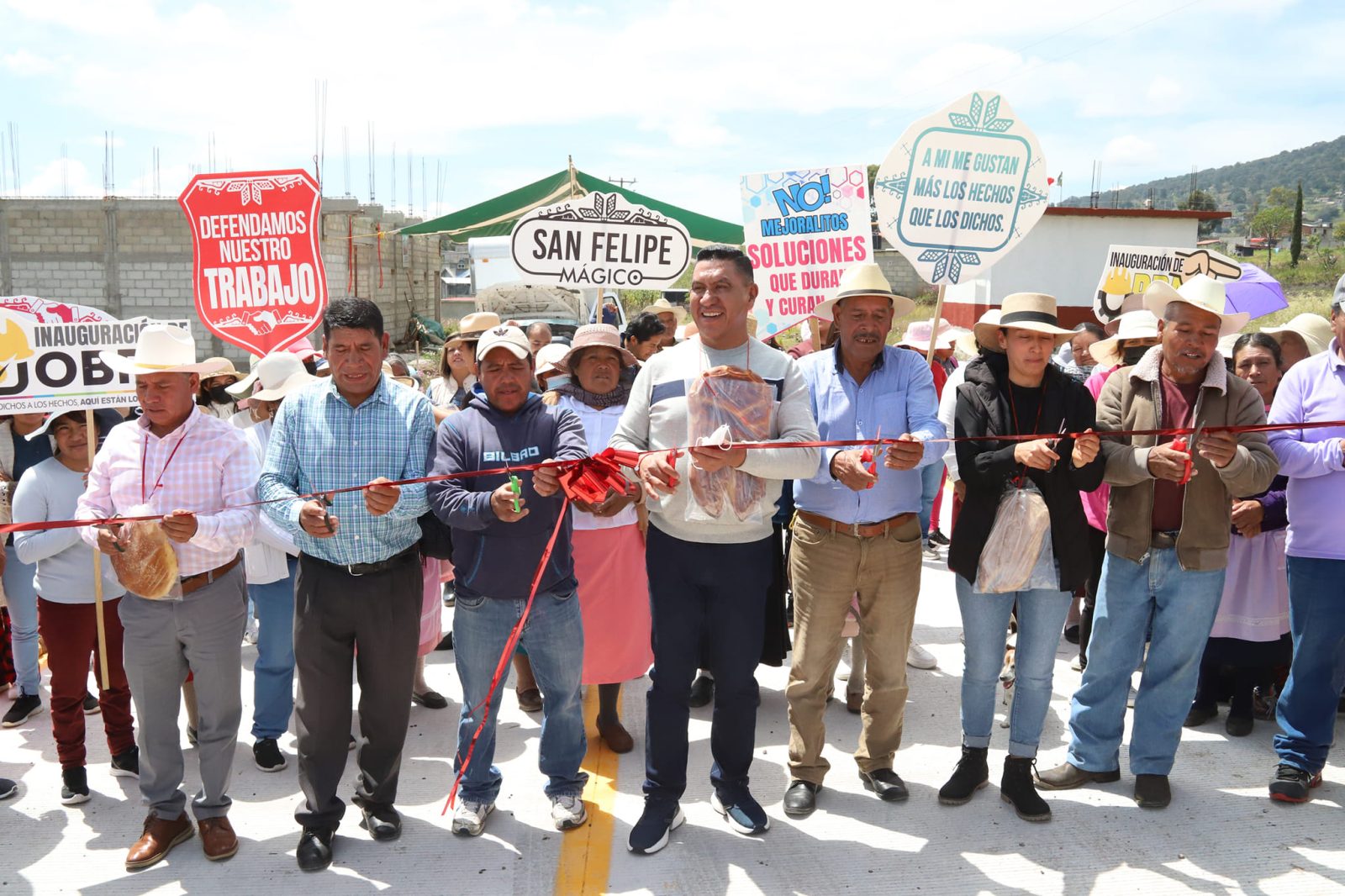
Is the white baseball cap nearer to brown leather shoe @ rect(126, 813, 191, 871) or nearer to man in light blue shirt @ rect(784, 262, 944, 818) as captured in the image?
man in light blue shirt @ rect(784, 262, 944, 818)

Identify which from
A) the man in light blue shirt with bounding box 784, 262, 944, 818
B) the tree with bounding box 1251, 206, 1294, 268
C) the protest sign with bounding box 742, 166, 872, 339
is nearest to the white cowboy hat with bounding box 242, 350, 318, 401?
the man in light blue shirt with bounding box 784, 262, 944, 818

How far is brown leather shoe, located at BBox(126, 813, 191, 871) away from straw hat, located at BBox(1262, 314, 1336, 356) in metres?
6.22

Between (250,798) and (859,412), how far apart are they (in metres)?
3.24

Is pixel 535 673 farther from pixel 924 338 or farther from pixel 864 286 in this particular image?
pixel 924 338

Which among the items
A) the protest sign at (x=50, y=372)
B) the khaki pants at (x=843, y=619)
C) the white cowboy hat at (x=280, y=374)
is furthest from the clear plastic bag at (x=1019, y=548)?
the protest sign at (x=50, y=372)

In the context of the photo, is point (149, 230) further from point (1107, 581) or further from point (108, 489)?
point (1107, 581)

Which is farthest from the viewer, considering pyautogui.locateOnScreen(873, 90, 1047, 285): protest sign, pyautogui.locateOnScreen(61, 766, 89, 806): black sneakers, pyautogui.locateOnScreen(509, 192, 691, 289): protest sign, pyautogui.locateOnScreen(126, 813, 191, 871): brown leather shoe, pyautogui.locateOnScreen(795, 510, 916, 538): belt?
pyautogui.locateOnScreen(509, 192, 691, 289): protest sign

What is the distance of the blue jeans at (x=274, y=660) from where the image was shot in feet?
15.8

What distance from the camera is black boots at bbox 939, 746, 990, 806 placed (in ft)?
13.9

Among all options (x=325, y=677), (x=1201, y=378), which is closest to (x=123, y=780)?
(x=325, y=677)

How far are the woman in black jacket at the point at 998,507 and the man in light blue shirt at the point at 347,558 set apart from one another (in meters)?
2.32

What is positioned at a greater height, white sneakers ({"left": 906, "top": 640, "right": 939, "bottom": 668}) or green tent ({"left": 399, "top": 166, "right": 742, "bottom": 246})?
green tent ({"left": 399, "top": 166, "right": 742, "bottom": 246})

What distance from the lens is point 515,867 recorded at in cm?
384

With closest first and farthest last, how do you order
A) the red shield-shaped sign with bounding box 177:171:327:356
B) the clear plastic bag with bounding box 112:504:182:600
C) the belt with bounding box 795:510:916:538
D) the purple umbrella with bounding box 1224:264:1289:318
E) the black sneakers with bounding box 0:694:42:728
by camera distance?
the clear plastic bag with bounding box 112:504:182:600 → the belt with bounding box 795:510:916:538 → the black sneakers with bounding box 0:694:42:728 → the red shield-shaped sign with bounding box 177:171:327:356 → the purple umbrella with bounding box 1224:264:1289:318
